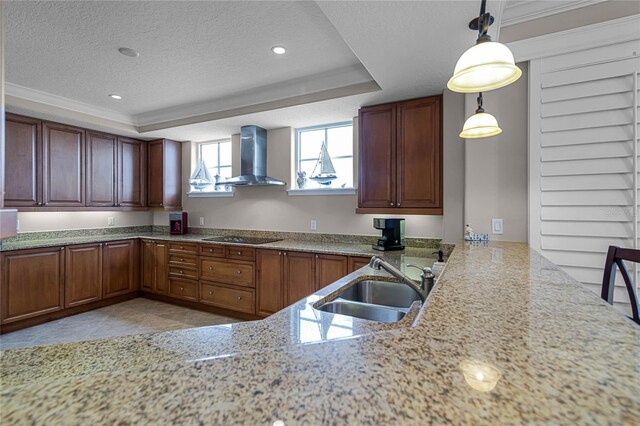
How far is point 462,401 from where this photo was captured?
381 millimetres

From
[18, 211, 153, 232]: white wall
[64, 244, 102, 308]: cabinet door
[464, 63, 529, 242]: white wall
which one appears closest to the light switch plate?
[464, 63, 529, 242]: white wall

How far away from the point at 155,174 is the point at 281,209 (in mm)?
2341

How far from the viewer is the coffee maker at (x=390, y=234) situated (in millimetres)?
3082

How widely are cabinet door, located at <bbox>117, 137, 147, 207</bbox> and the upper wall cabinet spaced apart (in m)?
3.73

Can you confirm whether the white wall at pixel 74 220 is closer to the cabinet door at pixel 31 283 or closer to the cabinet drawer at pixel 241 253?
the cabinet door at pixel 31 283

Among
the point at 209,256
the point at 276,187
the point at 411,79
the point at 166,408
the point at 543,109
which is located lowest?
the point at 209,256

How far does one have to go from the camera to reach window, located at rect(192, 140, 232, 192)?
188 inches

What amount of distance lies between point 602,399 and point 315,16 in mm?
2332

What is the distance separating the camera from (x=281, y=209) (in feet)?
13.7

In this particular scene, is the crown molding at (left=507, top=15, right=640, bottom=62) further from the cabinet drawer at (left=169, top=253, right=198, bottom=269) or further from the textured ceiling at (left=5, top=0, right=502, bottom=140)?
the cabinet drawer at (left=169, top=253, right=198, bottom=269)

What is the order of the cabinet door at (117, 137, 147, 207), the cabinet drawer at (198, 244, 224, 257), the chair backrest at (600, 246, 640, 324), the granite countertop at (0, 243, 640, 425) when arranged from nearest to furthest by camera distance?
the granite countertop at (0, 243, 640, 425) → the chair backrest at (600, 246, 640, 324) → the cabinet drawer at (198, 244, 224, 257) → the cabinet door at (117, 137, 147, 207)

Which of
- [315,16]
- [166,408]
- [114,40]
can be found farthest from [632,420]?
[114,40]

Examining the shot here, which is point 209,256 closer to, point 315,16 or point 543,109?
point 315,16

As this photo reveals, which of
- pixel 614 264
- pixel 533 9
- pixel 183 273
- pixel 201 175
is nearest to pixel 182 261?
pixel 183 273
